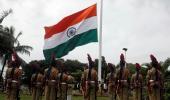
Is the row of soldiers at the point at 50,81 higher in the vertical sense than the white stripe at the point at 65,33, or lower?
lower

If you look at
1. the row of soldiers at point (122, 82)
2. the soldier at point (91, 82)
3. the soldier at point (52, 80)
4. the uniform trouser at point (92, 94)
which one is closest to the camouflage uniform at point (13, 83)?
the soldier at point (52, 80)

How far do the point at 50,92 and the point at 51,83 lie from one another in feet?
1.46

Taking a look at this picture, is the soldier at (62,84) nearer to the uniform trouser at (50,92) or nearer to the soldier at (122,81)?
the uniform trouser at (50,92)

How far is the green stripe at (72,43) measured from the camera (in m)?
24.0

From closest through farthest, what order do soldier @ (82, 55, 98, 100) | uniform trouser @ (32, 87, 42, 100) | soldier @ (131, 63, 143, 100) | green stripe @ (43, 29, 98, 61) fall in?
soldier @ (82, 55, 98, 100), soldier @ (131, 63, 143, 100), uniform trouser @ (32, 87, 42, 100), green stripe @ (43, 29, 98, 61)

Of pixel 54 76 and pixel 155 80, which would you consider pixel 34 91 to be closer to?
pixel 54 76

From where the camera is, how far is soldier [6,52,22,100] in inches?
679

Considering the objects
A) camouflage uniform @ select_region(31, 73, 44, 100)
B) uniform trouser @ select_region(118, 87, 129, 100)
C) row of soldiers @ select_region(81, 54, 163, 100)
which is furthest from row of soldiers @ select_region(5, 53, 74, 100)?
uniform trouser @ select_region(118, 87, 129, 100)

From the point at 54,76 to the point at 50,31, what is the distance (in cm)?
739

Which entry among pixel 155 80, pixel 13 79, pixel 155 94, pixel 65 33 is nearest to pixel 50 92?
pixel 13 79

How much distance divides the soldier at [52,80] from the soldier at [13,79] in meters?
1.22

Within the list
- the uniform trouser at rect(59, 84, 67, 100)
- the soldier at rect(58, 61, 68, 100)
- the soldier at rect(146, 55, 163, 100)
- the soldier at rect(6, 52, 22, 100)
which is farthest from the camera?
the uniform trouser at rect(59, 84, 67, 100)

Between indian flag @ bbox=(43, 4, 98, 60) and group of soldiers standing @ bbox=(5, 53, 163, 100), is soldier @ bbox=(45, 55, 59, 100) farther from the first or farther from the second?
indian flag @ bbox=(43, 4, 98, 60)

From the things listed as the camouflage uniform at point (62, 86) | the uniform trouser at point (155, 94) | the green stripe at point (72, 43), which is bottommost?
the uniform trouser at point (155, 94)
